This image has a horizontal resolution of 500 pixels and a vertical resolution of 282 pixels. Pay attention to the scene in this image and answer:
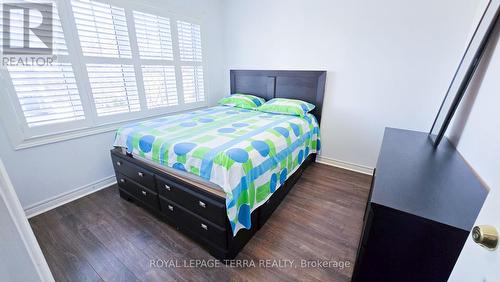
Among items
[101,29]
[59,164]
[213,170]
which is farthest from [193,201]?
[101,29]

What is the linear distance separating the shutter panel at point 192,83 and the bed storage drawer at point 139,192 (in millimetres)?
1598

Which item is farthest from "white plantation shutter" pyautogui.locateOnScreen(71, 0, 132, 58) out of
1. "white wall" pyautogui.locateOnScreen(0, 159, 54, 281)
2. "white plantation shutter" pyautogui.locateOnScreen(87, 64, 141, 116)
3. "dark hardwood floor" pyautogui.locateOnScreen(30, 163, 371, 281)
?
"white wall" pyautogui.locateOnScreen(0, 159, 54, 281)

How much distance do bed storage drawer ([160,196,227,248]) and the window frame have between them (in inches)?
51.0

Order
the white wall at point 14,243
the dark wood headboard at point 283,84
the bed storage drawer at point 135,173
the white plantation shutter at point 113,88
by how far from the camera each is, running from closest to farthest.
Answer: the white wall at point 14,243 < the bed storage drawer at point 135,173 < the white plantation shutter at point 113,88 < the dark wood headboard at point 283,84

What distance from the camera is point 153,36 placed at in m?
2.61

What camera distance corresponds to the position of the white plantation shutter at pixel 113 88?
7.14 ft

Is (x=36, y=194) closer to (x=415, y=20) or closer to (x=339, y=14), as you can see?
(x=339, y=14)

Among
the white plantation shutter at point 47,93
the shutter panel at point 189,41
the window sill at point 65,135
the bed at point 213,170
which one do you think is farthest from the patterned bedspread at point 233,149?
the shutter panel at point 189,41

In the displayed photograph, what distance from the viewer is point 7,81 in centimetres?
164

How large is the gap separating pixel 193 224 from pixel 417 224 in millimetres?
1404

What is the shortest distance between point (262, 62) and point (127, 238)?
9.48 feet

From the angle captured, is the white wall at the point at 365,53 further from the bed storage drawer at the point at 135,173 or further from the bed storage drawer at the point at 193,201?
the bed storage drawer at the point at 135,173

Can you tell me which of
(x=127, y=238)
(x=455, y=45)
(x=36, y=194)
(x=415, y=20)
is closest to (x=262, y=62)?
(x=415, y=20)

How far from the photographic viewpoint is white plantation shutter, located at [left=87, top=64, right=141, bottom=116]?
7.14 ft
